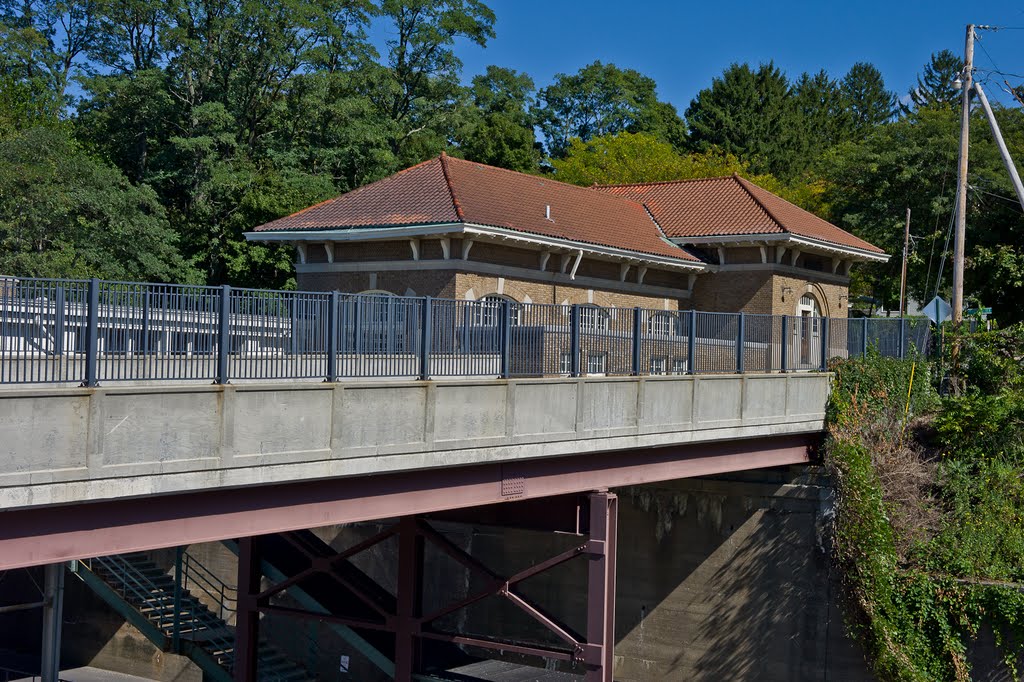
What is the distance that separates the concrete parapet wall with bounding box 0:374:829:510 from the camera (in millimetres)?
9383

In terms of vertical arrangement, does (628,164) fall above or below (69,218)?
above

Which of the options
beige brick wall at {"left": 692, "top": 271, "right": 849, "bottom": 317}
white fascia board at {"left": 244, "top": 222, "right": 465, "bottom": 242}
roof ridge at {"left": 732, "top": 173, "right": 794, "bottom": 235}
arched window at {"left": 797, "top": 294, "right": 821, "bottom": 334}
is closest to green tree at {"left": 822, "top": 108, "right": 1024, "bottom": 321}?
arched window at {"left": 797, "top": 294, "right": 821, "bottom": 334}

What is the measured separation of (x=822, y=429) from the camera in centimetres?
2197

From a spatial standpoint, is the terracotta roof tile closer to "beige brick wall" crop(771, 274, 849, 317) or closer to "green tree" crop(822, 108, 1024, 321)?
"beige brick wall" crop(771, 274, 849, 317)

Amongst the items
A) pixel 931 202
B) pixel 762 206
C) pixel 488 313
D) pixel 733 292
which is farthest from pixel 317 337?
pixel 931 202

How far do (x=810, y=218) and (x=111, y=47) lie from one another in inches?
1331

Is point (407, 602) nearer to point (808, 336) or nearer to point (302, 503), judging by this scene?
point (302, 503)

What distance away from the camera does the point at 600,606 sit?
597 inches

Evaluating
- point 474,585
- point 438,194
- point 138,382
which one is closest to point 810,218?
point 438,194

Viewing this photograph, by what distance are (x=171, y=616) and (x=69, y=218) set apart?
743 inches

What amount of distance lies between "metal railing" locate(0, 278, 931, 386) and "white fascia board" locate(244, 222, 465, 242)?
7844mm

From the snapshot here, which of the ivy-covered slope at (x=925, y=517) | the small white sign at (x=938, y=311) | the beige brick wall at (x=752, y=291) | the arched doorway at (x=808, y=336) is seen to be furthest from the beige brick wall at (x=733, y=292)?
the ivy-covered slope at (x=925, y=517)

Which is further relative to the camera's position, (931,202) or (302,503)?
(931,202)

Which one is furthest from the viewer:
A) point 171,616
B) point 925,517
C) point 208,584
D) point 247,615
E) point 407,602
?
point 208,584
